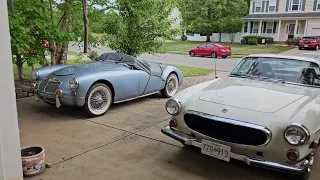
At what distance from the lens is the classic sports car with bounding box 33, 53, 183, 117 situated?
15.8ft

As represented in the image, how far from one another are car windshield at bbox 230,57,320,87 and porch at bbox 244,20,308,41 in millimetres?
27912

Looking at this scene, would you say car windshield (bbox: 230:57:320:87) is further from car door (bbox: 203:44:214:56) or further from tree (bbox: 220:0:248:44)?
tree (bbox: 220:0:248:44)

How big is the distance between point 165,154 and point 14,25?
4284 millimetres

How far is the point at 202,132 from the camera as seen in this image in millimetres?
3164

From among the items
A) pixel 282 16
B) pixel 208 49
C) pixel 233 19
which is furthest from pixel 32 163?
pixel 282 16

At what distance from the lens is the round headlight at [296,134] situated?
2631 mm

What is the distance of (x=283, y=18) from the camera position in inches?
1142

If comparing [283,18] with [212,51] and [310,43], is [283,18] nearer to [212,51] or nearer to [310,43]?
[310,43]

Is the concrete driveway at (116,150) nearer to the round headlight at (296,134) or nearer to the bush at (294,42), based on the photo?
the round headlight at (296,134)

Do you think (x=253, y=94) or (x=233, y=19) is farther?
(x=233, y=19)

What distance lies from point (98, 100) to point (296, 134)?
359 centimetres

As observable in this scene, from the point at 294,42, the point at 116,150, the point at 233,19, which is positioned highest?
the point at 233,19

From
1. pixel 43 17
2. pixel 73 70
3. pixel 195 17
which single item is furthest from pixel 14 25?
pixel 195 17

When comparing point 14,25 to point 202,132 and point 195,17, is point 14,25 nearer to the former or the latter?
point 202,132
